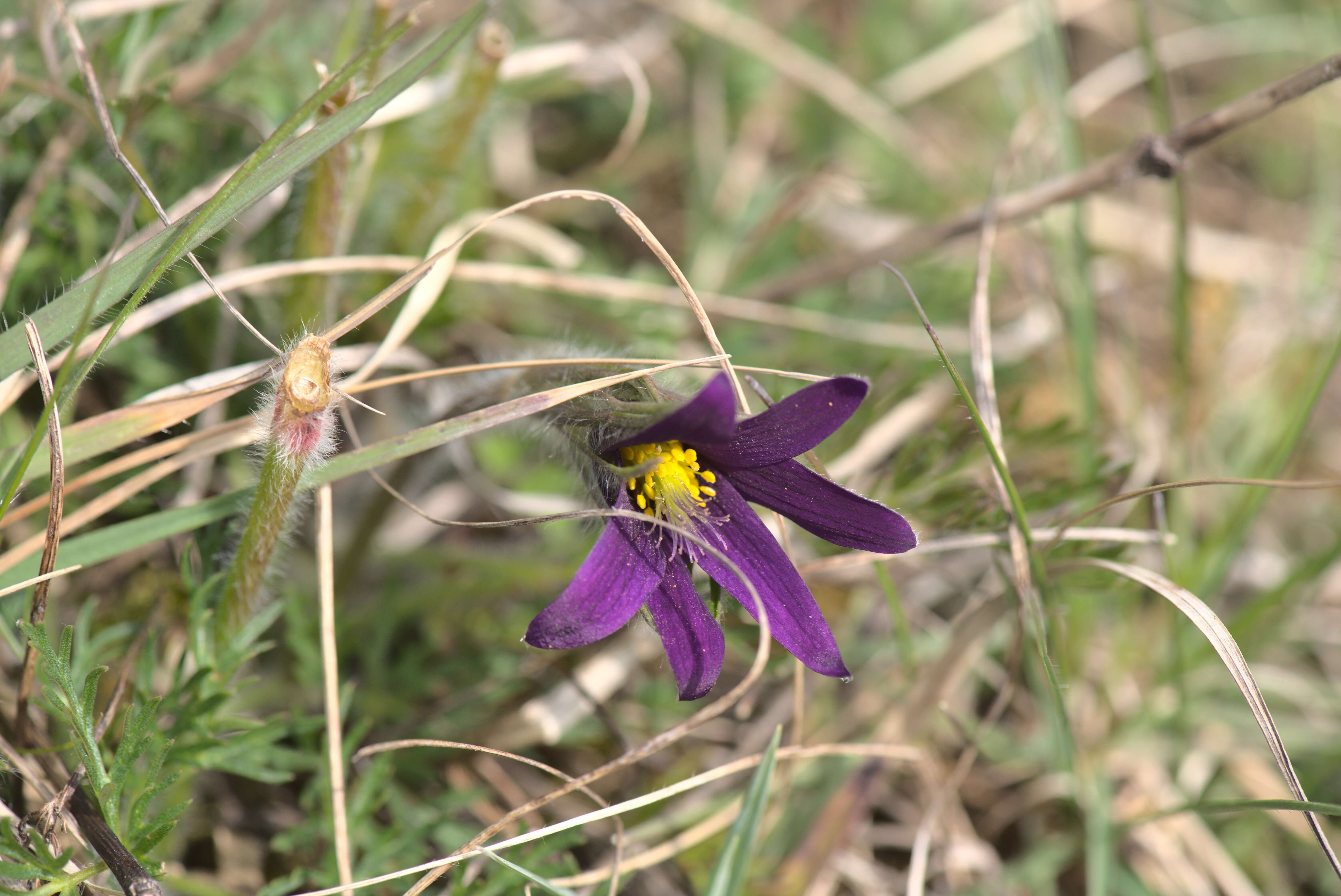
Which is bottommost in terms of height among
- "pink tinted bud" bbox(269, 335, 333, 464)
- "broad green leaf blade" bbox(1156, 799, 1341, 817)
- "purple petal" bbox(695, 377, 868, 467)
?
"broad green leaf blade" bbox(1156, 799, 1341, 817)

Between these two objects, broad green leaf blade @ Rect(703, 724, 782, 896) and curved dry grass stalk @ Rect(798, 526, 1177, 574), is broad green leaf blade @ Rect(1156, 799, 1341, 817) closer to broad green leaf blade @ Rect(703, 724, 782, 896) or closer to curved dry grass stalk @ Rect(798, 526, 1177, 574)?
curved dry grass stalk @ Rect(798, 526, 1177, 574)

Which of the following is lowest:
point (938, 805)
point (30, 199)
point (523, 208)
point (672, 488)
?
point (938, 805)

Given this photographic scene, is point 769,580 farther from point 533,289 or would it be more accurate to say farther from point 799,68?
point 799,68

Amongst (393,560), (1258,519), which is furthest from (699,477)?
(1258,519)

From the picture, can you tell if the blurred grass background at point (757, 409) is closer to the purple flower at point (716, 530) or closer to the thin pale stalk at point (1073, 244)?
the thin pale stalk at point (1073, 244)

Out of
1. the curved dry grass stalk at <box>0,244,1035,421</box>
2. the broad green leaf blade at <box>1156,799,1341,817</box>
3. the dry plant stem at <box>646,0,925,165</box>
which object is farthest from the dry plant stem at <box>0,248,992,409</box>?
the broad green leaf blade at <box>1156,799,1341,817</box>

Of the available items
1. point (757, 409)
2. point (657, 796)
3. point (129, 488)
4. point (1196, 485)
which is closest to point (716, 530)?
point (657, 796)

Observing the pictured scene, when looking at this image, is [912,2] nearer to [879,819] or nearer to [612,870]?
[879,819]
